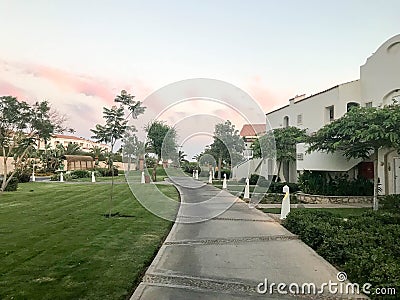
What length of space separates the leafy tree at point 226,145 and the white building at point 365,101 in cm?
533

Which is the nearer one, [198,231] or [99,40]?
[198,231]

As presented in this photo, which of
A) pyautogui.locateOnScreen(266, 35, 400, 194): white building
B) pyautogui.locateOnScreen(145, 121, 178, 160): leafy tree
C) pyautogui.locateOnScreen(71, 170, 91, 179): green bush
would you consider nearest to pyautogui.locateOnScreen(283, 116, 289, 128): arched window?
pyautogui.locateOnScreen(266, 35, 400, 194): white building

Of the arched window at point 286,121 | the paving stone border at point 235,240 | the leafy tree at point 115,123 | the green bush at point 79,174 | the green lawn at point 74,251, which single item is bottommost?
the green lawn at point 74,251

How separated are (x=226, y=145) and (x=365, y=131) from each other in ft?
54.2

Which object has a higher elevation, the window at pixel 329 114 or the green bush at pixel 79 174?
the window at pixel 329 114

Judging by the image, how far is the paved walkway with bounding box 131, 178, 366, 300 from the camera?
15.5 feet

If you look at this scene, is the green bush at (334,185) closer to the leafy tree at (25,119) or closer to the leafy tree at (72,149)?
the leafy tree at (25,119)

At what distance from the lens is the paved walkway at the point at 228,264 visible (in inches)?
185

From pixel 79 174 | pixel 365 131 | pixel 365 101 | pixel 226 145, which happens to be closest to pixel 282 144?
pixel 365 101

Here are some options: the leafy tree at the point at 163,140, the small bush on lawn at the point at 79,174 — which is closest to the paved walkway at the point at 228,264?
the leafy tree at the point at 163,140

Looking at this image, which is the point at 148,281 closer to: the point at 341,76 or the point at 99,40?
the point at 99,40

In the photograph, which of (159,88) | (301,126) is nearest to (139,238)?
(159,88)

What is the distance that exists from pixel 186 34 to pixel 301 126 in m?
12.2

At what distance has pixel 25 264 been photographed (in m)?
5.62
